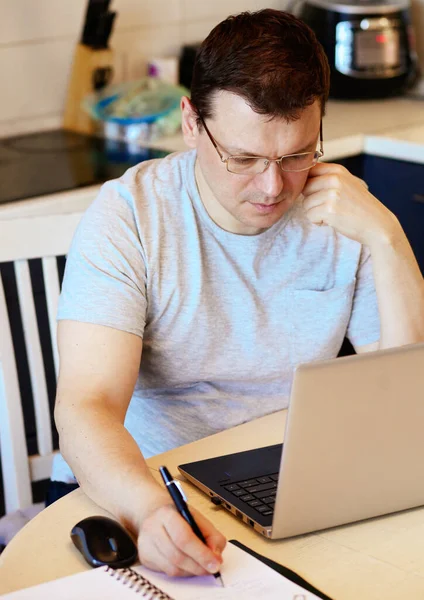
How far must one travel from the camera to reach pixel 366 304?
5.24ft

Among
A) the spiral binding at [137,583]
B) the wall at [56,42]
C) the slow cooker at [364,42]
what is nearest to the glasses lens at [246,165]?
the spiral binding at [137,583]

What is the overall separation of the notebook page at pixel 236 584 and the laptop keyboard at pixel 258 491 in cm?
12

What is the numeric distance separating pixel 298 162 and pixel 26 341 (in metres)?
0.60

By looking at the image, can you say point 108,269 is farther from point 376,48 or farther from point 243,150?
point 376,48

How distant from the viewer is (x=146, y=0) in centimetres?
281

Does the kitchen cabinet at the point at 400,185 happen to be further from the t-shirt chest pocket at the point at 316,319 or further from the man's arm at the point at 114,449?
the man's arm at the point at 114,449

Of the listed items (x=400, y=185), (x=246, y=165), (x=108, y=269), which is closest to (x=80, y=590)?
(x=108, y=269)

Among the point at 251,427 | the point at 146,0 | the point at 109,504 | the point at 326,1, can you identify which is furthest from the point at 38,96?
the point at 109,504

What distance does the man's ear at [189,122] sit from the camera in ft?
4.71

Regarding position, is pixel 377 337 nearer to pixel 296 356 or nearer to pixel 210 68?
pixel 296 356

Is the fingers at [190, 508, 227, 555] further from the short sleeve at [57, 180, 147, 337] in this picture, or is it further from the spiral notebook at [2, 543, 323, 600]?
the short sleeve at [57, 180, 147, 337]

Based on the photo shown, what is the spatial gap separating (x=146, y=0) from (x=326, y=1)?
1.83 ft

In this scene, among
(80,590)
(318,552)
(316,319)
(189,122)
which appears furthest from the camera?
(316,319)

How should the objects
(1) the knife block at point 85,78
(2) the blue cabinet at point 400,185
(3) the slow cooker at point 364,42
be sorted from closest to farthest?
(2) the blue cabinet at point 400,185 → (1) the knife block at point 85,78 → (3) the slow cooker at point 364,42
